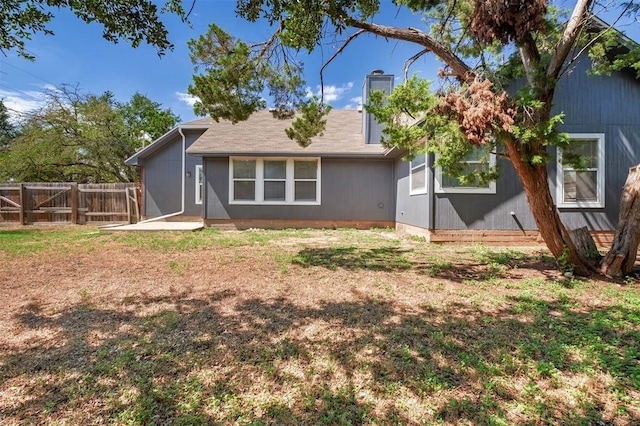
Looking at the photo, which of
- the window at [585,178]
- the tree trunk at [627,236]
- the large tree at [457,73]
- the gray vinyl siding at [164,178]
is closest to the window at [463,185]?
the window at [585,178]

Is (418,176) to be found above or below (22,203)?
above

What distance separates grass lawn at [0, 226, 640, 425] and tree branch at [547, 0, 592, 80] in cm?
296

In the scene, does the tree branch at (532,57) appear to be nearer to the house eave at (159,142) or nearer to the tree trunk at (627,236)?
the tree trunk at (627,236)

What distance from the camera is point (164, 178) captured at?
1294 centimetres

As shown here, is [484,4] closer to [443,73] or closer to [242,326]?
[443,73]

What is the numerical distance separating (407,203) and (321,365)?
24.4ft

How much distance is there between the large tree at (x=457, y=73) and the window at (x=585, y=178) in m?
1.76

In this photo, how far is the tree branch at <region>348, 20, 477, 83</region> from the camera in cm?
451

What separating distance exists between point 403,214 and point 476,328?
6893 mm

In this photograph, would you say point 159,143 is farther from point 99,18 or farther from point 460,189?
point 460,189

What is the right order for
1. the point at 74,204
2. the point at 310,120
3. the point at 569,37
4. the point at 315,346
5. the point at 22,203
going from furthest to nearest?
the point at 74,204 → the point at 22,203 → the point at 310,120 → the point at 569,37 → the point at 315,346

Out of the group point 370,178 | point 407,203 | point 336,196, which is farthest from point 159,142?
point 407,203

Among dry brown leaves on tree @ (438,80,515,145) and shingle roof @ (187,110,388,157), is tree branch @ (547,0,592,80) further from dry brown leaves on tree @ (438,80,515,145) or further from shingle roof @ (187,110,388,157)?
shingle roof @ (187,110,388,157)

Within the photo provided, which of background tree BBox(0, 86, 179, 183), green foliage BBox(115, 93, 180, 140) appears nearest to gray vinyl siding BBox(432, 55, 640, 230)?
background tree BBox(0, 86, 179, 183)
